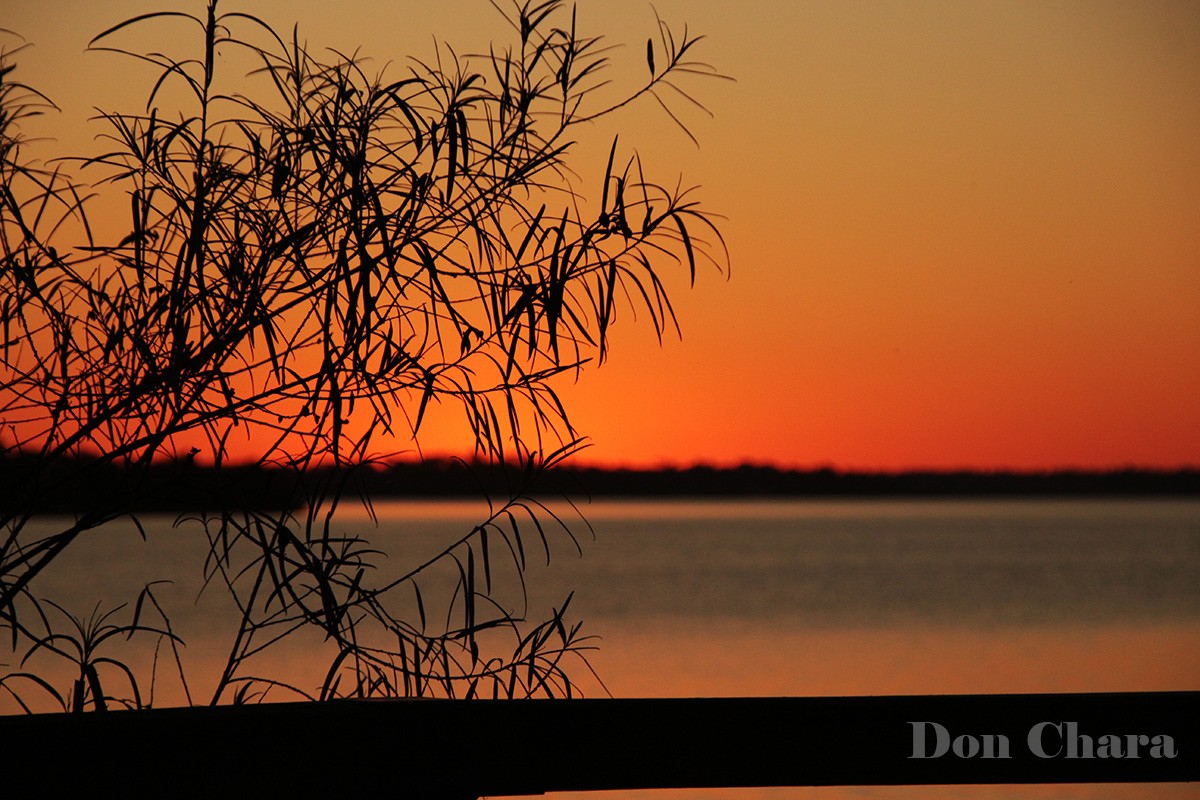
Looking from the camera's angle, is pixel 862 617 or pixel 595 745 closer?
pixel 595 745

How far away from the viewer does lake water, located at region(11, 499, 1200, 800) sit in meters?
14.2

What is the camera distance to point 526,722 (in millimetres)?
1286

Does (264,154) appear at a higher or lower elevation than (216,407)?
higher

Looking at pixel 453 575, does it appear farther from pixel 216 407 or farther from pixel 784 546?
pixel 216 407

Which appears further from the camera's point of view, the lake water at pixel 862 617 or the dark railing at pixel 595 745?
the lake water at pixel 862 617

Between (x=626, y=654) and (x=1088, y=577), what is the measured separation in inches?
793

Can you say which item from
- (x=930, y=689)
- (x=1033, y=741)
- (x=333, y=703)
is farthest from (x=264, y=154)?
(x=930, y=689)

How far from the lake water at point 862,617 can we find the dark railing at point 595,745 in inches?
49.6

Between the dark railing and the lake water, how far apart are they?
4.13 ft

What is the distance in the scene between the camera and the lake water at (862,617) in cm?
1422

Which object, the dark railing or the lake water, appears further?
the lake water

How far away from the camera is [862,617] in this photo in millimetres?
22938

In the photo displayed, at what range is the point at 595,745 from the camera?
129 centimetres

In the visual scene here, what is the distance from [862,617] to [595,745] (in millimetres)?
22420
